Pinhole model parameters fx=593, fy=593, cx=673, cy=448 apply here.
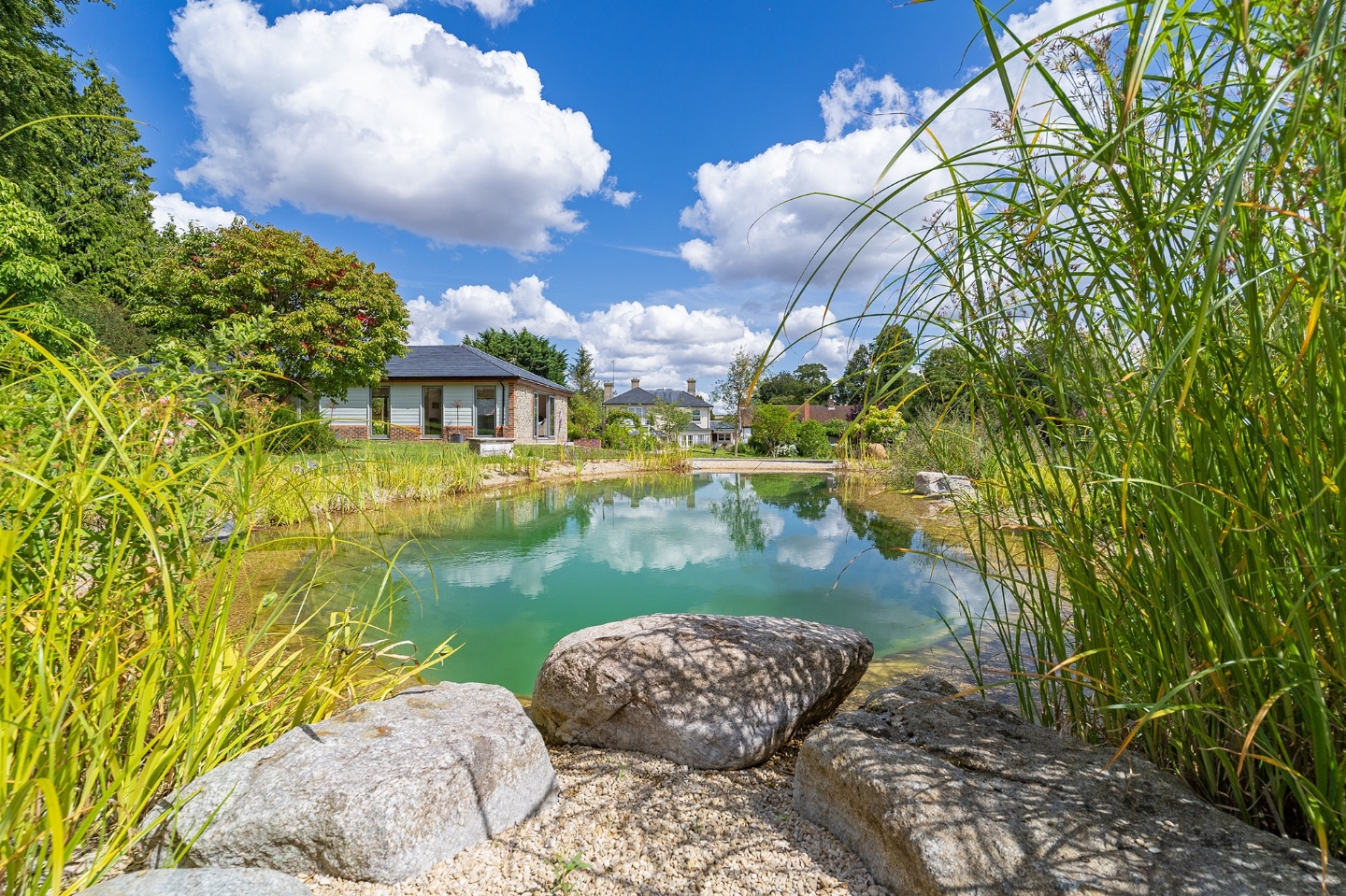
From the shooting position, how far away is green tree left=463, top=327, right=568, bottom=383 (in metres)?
35.3

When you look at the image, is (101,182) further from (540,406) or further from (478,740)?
(478,740)

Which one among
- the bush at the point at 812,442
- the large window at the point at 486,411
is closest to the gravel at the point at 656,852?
the large window at the point at 486,411

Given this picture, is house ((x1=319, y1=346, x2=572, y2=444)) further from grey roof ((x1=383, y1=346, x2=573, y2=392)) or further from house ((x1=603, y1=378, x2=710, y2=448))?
house ((x1=603, y1=378, x2=710, y2=448))

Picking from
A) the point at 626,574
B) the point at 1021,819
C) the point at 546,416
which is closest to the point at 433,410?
the point at 546,416

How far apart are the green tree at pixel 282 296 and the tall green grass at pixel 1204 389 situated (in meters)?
12.4

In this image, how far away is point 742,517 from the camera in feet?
28.2

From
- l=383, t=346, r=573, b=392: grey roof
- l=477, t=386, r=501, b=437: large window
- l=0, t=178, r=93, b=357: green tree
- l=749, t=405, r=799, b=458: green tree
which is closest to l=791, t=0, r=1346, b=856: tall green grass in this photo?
l=0, t=178, r=93, b=357: green tree

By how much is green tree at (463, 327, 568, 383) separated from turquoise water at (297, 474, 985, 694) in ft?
91.2

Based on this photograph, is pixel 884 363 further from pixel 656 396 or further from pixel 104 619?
pixel 656 396

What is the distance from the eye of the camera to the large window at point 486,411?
19.2 m

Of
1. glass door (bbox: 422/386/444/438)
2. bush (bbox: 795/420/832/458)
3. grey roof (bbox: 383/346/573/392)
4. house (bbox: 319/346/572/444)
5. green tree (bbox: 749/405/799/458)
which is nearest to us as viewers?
grey roof (bbox: 383/346/573/392)

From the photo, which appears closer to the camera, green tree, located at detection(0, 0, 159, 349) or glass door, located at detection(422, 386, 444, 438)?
green tree, located at detection(0, 0, 159, 349)

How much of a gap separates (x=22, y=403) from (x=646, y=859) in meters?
1.52

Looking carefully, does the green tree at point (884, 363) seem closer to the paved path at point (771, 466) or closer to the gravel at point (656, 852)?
the gravel at point (656, 852)
